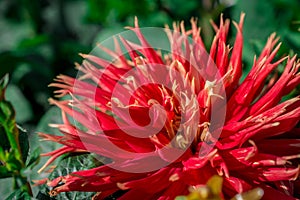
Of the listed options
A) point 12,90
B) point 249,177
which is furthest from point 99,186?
point 12,90

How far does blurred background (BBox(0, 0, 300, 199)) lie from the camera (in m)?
1.06

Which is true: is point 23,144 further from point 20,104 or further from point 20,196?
point 20,104

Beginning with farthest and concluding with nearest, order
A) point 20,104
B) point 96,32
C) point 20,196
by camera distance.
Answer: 1. point 96,32
2. point 20,104
3. point 20,196

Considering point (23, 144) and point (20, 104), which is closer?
point (23, 144)

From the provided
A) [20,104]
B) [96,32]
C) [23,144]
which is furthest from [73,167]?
[96,32]

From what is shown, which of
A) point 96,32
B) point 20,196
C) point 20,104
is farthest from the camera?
point 96,32

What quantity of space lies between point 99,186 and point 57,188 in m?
0.05

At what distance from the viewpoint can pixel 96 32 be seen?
1.52 metres

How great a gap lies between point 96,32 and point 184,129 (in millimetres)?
822

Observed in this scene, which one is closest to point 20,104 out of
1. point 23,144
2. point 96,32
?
point 96,32

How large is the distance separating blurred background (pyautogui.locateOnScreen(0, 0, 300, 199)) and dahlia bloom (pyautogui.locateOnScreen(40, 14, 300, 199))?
203 mm

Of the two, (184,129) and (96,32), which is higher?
(96,32)

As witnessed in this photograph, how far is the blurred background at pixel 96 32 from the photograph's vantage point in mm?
1056

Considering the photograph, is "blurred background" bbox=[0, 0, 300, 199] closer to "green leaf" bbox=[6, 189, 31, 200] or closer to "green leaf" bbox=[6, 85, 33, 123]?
"green leaf" bbox=[6, 85, 33, 123]
